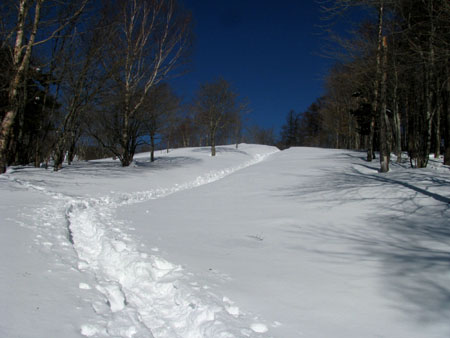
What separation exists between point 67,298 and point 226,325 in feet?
5.06

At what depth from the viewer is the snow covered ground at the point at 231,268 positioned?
2441mm

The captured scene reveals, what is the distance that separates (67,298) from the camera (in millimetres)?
2656

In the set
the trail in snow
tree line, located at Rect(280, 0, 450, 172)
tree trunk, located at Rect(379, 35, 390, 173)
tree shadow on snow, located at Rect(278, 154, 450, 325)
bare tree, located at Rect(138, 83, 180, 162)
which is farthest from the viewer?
bare tree, located at Rect(138, 83, 180, 162)

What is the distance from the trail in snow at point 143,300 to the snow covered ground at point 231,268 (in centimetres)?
1

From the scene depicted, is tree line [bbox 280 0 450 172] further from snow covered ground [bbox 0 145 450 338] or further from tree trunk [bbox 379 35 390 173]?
snow covered ground [bbox 0 145 450 338]

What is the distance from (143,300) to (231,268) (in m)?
1.16

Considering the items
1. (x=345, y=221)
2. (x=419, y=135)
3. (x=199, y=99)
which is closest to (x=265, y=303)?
(x=345, y=221)

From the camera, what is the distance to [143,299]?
3.04 meters

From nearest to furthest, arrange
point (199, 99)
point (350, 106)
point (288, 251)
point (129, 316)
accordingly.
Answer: point (129, 316)
point (288, 251)
point (199, 99)
point (350, 106)

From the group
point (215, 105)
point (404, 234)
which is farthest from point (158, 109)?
point (404, 234)

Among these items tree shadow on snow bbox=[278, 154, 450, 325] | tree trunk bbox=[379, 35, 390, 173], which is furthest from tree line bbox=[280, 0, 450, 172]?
tree shadow on snow bbox=[278, 154, 450, 325]

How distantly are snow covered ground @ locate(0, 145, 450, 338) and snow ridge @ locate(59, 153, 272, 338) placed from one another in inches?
0.6

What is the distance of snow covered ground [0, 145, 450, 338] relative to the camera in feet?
8.01

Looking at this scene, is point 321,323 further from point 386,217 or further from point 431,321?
point 386,217
